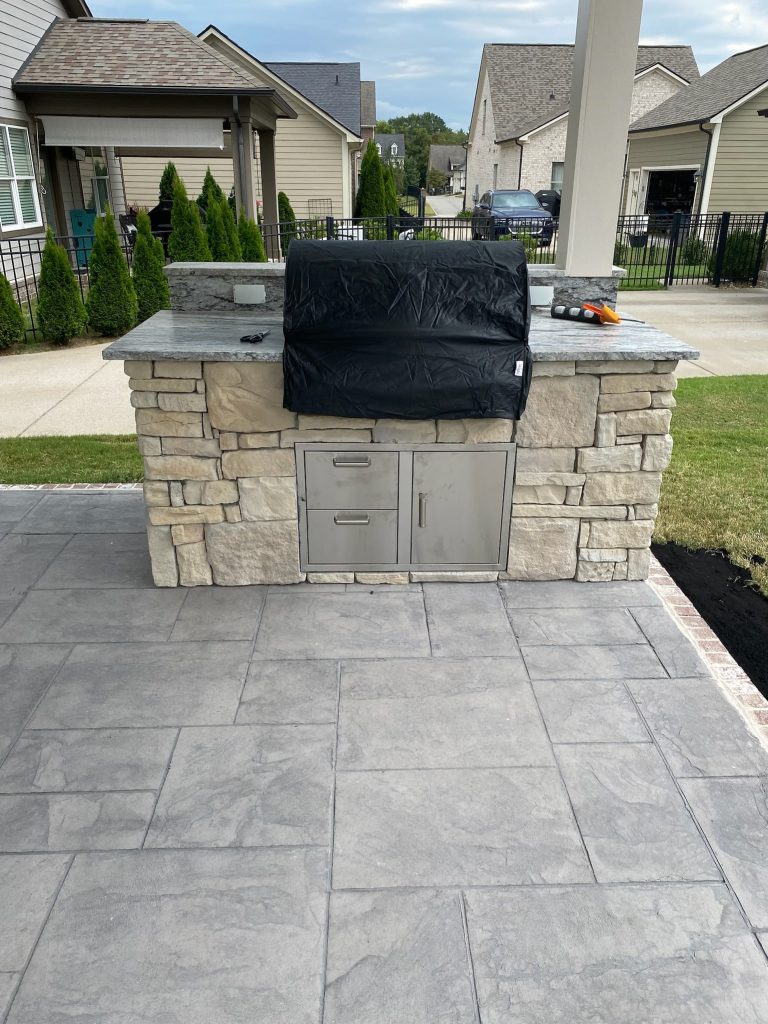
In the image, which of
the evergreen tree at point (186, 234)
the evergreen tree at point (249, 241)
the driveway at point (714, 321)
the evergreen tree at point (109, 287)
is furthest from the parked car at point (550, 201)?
the evergreen tree at point (109, 287)

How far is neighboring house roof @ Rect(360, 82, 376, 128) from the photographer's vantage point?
3157 centimetres

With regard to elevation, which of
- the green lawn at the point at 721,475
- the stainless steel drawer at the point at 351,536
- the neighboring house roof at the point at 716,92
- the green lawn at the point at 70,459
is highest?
the neighboring house roof at the point at 716,92

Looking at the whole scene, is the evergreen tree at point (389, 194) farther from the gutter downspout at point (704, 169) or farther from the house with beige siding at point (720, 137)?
the house with beige siding at point (720, 137)

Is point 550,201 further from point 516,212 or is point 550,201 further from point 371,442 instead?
point 371,442

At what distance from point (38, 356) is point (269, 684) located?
6.67m

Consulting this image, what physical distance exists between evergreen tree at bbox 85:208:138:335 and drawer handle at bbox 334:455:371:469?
6243mm

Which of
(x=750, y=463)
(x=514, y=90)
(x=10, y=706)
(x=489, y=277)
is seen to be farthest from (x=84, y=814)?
(x=514, y=90)

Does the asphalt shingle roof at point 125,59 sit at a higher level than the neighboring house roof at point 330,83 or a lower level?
lower

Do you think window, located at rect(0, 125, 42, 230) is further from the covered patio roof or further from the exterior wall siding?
the exterior wall siding

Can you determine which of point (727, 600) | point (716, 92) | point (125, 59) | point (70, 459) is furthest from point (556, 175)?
point (727, 600)

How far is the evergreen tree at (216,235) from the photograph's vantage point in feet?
31.6

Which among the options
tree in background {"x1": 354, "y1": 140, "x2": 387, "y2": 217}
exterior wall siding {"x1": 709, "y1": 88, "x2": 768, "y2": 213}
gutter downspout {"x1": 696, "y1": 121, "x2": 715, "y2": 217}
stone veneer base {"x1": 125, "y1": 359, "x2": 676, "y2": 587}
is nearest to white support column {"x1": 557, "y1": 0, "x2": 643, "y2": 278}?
stone veneer base {"x1": 125, "y1": 359, "x2": 676, "y2": 587}

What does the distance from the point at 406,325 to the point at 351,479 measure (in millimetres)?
739

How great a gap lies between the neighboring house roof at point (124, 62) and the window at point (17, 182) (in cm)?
77
